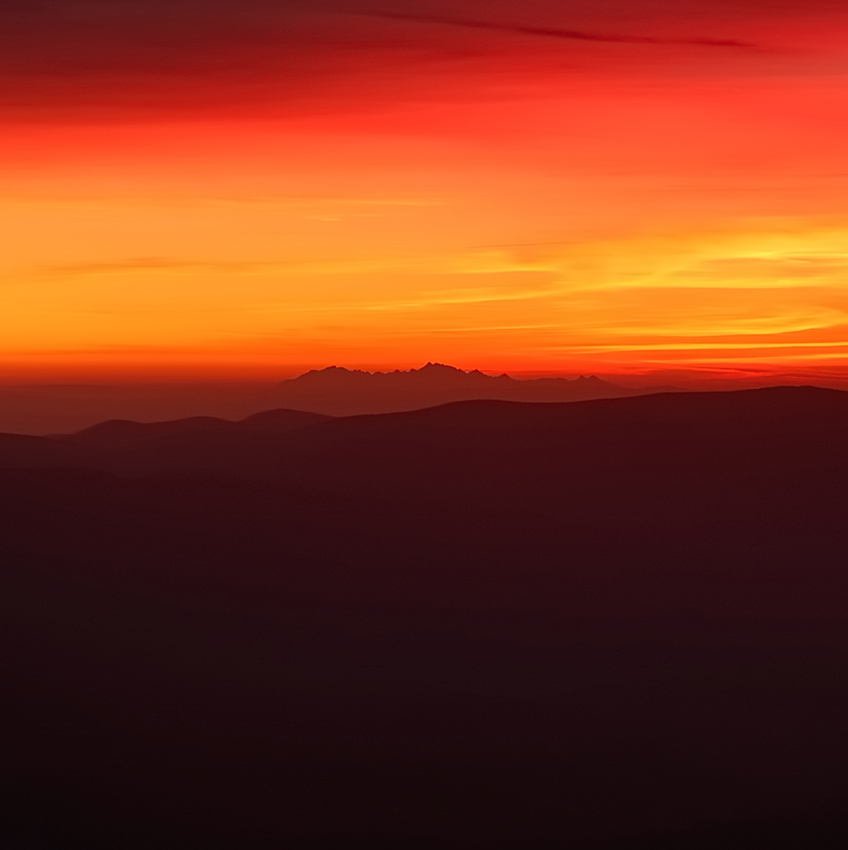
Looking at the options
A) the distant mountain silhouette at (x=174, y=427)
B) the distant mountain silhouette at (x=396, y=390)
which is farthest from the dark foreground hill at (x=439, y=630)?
the distant mountain silhouette at (x=396, y=390)

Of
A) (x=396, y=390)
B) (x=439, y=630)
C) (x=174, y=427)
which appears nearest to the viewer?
(x=439, y=630)

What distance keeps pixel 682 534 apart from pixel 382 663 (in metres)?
18.8

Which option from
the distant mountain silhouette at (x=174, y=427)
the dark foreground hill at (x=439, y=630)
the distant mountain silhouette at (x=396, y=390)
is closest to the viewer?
the dark foreground hill at (x=439, y=630)

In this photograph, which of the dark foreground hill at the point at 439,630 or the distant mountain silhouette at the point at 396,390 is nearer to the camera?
the dark foreground hill at the point at 439,630

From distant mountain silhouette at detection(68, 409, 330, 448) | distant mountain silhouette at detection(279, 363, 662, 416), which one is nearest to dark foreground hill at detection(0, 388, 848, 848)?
distant mountain silhouette at detection(68, 409, 330, 448)

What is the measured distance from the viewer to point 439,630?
44.0 meters

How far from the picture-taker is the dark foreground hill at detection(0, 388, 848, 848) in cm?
3106

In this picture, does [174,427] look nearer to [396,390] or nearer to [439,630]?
[439,630]

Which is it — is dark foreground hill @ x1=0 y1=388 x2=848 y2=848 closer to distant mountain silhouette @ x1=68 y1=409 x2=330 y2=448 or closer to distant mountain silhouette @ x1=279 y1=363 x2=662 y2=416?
distant mountain silhouette @ x1=68 y1=409 x2=330 y2=448

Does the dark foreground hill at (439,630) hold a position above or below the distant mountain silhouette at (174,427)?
below

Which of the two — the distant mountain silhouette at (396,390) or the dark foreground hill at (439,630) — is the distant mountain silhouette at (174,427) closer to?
the dark foreground hill at (439,630)

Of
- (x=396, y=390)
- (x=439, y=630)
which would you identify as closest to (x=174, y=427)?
(x=439, y=630)

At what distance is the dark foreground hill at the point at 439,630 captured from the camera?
102 ft

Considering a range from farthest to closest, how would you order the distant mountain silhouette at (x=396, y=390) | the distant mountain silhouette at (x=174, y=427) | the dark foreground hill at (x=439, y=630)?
the distant mountain silhouette at (x=396, y=390) < the distant mountain silhouette at (x=174, y=427) < the dark foreground hill at (x=439, y=630)
